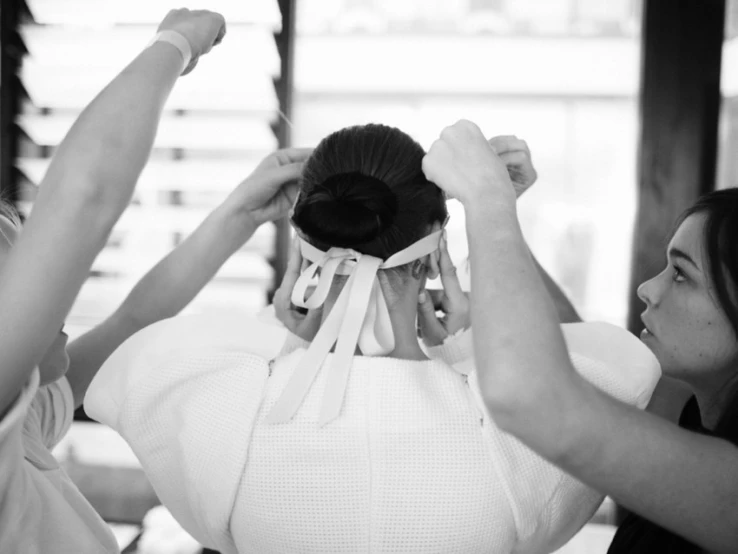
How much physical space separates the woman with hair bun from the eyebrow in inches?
8.4

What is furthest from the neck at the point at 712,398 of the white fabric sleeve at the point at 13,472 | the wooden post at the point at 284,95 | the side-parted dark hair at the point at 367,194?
the wooden post at the point at 284,95

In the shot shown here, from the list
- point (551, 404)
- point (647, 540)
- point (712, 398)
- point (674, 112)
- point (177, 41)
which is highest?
point (177, 41)

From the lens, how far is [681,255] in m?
1.05

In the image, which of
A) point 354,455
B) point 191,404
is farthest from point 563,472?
point 191,404

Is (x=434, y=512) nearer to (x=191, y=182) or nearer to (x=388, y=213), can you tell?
(x=388, y=213)

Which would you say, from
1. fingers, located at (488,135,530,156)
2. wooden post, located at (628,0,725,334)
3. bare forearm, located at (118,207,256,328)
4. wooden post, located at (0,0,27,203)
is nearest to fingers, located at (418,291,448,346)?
fingers, located at (488,135,530,156)

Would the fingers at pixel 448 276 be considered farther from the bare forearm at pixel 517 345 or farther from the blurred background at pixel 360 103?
the blurred background at pixel 360 103

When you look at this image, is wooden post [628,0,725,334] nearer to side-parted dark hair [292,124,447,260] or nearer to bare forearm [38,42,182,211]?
side-parted dark hair [292,124,447,260]

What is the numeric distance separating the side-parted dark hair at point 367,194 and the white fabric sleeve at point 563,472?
27cm

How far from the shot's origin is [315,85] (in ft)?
6.20

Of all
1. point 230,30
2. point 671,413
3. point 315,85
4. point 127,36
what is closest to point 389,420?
point 671,413

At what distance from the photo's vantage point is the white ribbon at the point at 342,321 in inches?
31.8

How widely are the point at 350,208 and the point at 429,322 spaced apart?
0.26 m

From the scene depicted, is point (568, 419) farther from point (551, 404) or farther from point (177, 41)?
point (177, 41)
